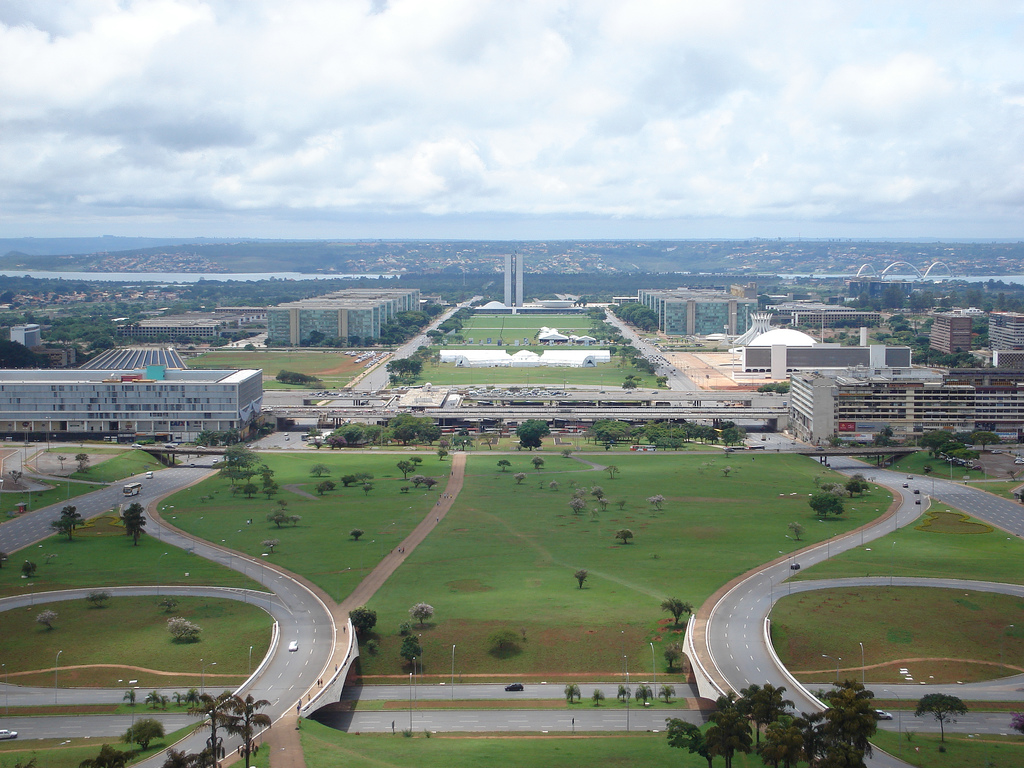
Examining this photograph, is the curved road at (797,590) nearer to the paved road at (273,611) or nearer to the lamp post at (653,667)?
the lamp post at (653,667)

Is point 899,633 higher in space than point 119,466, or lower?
lower

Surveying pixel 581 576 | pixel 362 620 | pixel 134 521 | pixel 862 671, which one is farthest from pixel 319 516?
pixel 862 671

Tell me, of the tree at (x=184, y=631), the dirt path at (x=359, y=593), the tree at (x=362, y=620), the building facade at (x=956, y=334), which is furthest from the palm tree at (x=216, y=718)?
the building facade at (x=956, y=334)

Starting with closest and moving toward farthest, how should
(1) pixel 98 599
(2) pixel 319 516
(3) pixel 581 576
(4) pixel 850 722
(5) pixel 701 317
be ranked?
(4) pixel 850 722 < (1) pixel 98 599 < (3) pixel 581 576 < (2) pixel 319 516 < (5) pixel 701 317

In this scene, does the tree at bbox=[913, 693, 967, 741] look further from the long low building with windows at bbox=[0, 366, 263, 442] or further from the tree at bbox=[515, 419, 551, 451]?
the long low building with windows at bbox=[0, 366, 263, 442]

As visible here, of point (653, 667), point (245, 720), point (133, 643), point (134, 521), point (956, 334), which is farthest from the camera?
point (956, 334)

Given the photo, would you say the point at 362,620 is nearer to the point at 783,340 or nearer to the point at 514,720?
the point at 514,720
